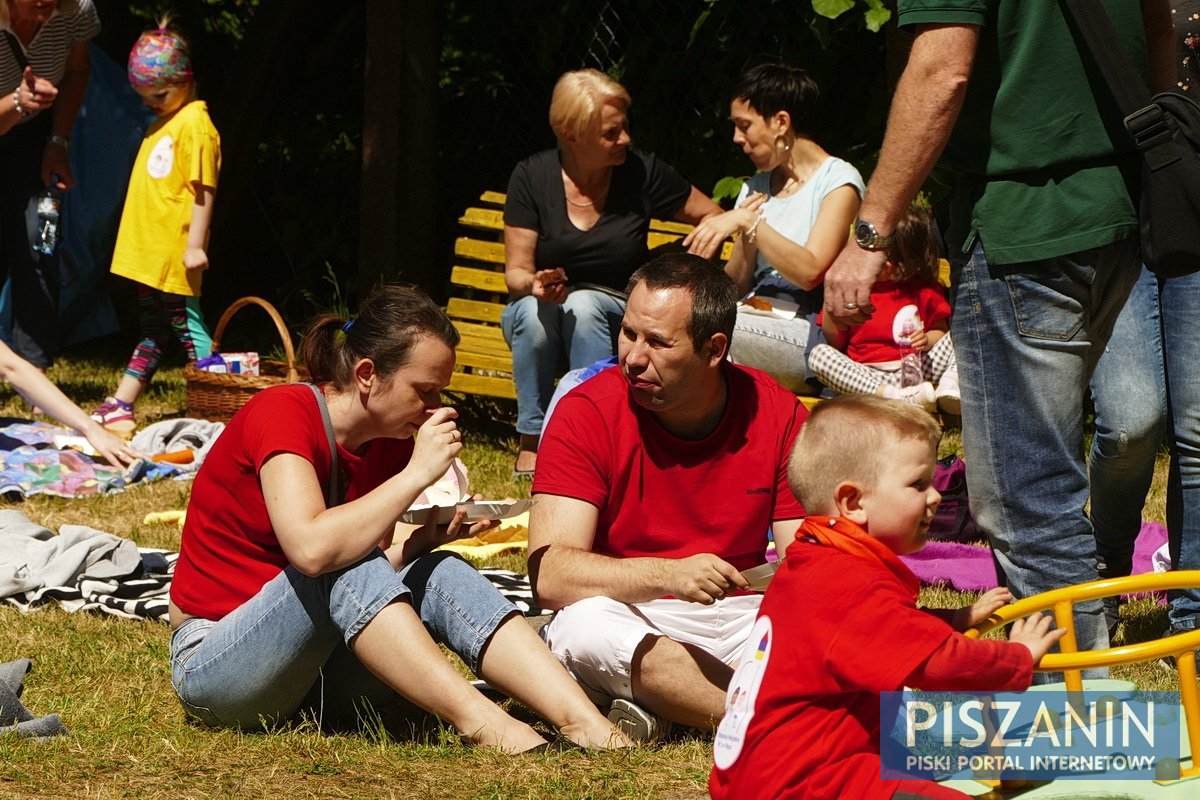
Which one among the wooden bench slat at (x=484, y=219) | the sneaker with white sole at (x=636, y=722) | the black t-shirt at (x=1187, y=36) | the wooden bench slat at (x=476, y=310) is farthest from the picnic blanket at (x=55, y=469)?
the black t-shirt at (x=1187, y=36)

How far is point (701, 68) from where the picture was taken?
303 inches

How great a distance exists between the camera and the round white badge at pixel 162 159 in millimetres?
7312

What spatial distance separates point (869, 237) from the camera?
9.37 ft

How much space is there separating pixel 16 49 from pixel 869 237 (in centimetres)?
529

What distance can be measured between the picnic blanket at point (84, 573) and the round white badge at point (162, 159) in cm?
297

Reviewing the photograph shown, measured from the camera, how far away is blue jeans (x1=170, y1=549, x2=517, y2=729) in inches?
122

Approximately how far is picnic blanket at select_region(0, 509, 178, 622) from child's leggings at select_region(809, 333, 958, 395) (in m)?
2.48

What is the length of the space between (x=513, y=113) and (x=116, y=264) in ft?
8.34

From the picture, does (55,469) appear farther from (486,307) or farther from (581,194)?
(581,194)

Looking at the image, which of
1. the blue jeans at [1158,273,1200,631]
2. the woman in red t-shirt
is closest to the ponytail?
the woman in red t-shirt

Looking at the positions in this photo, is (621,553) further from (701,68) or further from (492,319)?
(701,68)

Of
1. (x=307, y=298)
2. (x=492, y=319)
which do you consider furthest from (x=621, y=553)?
(x=307, y=298)

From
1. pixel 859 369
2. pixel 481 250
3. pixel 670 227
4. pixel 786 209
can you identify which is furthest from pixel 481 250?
pixel 859 369

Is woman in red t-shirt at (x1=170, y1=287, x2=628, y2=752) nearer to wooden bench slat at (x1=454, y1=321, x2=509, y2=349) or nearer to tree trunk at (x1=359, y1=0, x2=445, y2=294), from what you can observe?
wooden bench slat at (x1=454, y1=321, x2=509, y2=349)
